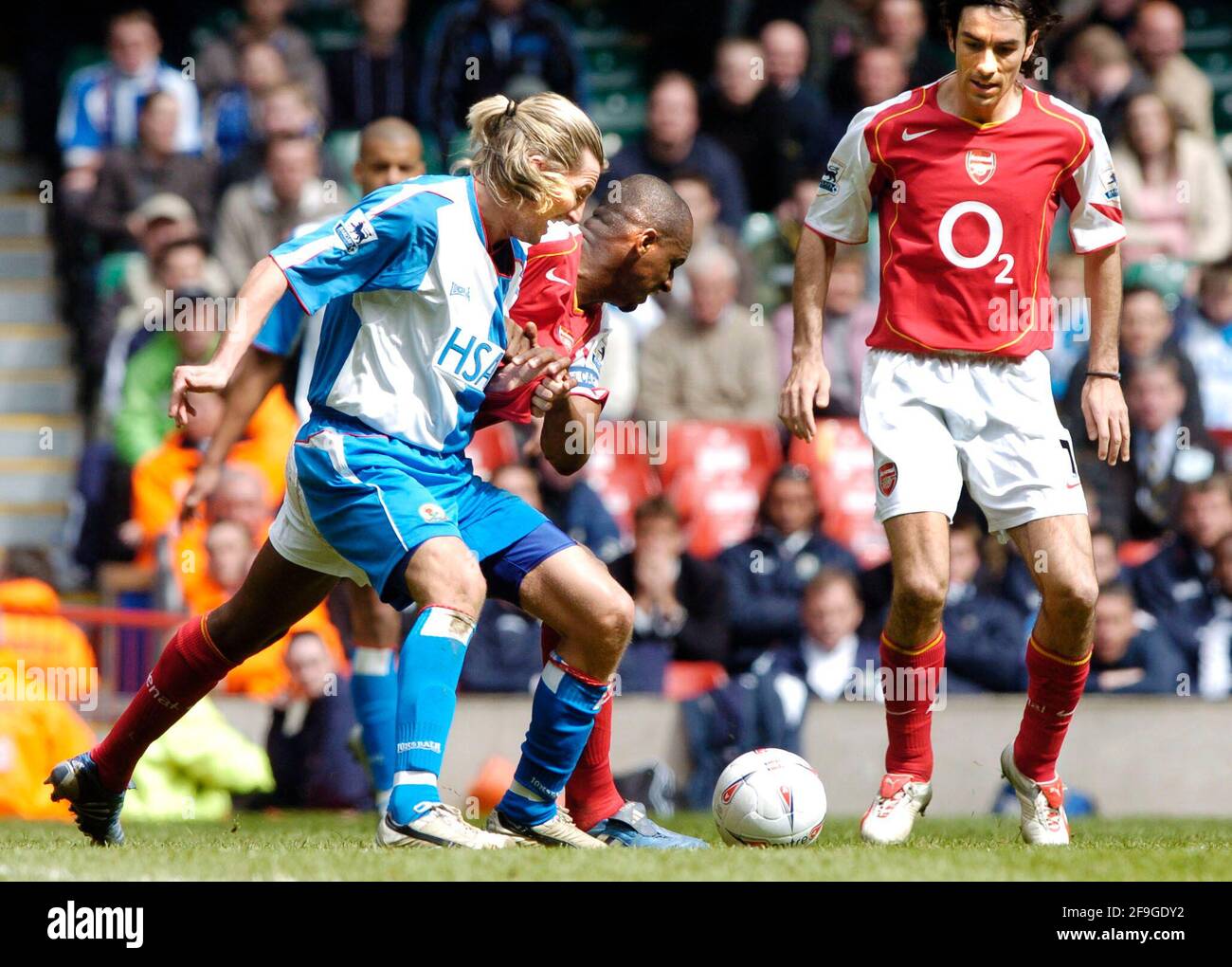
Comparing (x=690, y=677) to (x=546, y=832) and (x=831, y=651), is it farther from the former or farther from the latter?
(x=546, y=832)

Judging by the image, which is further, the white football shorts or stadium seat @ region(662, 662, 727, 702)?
stadium seat @ region(662, 662, 727, 702)

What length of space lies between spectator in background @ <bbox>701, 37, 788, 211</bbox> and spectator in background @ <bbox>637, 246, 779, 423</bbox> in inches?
48.6

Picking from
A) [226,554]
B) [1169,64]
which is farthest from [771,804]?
[1169,64]

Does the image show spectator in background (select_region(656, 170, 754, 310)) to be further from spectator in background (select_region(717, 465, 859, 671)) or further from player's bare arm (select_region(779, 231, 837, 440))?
player's bare arm (select_region(779, 231, 837, 440))

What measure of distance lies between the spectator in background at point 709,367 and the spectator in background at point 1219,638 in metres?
2.66

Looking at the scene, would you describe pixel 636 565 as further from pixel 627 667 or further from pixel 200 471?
pixel 200 471

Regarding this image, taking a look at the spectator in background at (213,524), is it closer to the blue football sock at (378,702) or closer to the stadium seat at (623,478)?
the stadium seat at (623,478)

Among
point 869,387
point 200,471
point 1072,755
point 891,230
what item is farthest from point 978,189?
point 1072,755

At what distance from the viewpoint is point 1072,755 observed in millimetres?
9055

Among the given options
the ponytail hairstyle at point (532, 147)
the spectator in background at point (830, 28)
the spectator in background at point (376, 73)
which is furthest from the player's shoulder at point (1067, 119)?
the spectator in background at point (376, 73)

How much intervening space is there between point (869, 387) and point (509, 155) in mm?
1436

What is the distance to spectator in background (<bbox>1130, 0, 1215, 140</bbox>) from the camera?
12.2 m

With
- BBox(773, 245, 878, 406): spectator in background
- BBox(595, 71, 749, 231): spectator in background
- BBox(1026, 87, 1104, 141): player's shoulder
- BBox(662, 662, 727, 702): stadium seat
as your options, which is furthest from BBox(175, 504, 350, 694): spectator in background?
BBox(1026, 87, 1104, 141): player's shoulder

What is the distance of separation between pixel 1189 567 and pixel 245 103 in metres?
6.81
